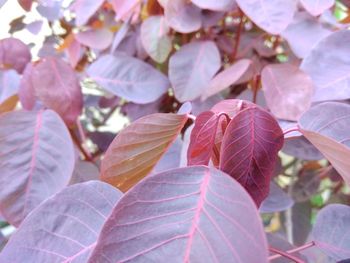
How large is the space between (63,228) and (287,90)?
322mm

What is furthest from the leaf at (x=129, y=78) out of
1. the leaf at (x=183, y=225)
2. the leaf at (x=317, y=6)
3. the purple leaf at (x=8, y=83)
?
the leaf at (x=183, y=225)

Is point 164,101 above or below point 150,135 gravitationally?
below

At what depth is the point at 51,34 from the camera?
1.00m

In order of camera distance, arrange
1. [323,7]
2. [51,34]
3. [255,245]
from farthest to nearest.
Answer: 1. [51,34]
2. [323,7]
3. [255,245]

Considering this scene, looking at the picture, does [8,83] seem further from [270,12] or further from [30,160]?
[270,12]

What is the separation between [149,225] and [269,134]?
129mm

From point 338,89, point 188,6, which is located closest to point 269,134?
point 338,89

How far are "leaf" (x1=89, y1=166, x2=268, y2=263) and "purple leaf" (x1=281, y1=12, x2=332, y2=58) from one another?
0.35 metres

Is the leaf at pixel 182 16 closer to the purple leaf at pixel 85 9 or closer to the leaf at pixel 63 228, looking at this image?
the purple leaf at pixel 85 9

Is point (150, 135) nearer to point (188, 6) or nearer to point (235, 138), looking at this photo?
point (235, 138)

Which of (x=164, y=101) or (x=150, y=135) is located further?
(x=164, y=101)

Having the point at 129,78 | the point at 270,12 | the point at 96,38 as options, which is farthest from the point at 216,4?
the point at 96,38

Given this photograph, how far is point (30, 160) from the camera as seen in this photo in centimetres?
46

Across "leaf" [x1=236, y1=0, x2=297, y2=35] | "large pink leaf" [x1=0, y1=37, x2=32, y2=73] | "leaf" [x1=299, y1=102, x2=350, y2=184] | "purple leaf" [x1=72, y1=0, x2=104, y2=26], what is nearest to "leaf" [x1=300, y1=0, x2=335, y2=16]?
"leaf" [x1=236, y1=0, x2=297, y2=35]
